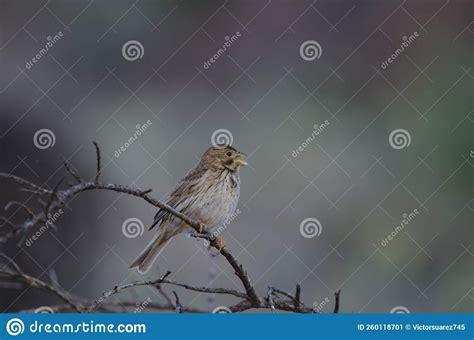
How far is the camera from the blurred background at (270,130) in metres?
5.84

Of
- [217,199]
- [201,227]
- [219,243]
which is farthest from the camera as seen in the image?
[217,199]

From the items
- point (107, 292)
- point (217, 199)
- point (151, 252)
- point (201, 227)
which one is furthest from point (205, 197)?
point (107, 292)

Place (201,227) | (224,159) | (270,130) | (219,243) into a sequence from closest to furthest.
→ (219,243) → (201,227) → (224,159) → (270,130)

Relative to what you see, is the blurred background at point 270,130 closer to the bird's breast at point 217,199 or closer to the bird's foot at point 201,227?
the bird's breast at point 217,199

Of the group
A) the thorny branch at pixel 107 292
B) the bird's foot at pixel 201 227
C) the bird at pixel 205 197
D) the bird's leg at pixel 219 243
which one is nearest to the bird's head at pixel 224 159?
the bird at pixel 205 197

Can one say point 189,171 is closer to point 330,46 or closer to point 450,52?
point 330,46

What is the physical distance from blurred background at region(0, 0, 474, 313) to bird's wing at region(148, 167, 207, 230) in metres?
0.31

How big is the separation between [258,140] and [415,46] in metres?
1.31

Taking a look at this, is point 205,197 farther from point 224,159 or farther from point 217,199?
point 224,159

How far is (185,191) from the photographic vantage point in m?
5.39

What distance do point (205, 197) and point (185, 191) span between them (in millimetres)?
156

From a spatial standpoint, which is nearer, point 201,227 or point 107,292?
point 107,292

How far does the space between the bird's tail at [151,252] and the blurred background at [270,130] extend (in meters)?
0.38

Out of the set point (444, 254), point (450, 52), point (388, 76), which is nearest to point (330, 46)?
point (388, 76)
